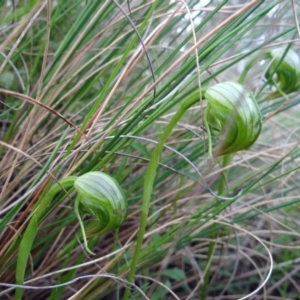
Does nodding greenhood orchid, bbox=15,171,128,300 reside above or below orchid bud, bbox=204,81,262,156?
below

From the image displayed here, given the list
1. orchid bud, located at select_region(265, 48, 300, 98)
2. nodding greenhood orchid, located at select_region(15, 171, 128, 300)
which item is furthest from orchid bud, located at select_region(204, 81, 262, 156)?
orchid bud, located at select_region(265, 48, 300, 98)

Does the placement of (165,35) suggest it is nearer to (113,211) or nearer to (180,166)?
(180,166)

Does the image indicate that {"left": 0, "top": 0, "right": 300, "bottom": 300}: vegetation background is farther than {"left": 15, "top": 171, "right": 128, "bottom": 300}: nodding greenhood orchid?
Yes

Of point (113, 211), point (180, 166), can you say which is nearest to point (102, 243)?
point (180, 166)

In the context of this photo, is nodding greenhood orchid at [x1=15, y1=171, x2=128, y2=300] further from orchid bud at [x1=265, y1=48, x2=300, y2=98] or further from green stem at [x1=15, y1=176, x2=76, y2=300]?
orchid bud at [x1=265, y1=48, x2=300, y2=98]

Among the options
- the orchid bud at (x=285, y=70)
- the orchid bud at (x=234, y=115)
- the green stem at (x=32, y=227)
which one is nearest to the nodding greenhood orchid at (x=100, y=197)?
the green stem at (x=32, y=227)
